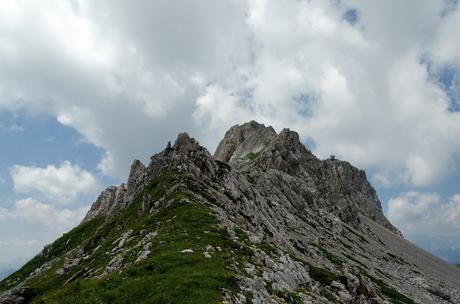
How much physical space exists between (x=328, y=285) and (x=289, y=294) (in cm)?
1979

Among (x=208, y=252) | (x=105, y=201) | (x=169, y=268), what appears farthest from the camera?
(x=105, y=201)

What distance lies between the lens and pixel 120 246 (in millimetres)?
45375

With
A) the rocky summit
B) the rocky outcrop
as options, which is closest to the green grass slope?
the rocky summit

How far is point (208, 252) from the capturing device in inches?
1268

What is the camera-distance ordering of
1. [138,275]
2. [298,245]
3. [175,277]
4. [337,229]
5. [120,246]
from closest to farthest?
[175,277], [138,275], [120,246], [298,245], [337,229]

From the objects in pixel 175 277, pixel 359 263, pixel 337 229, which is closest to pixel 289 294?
pixel 175 277

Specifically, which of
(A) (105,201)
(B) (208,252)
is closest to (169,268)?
(B) (208,252)

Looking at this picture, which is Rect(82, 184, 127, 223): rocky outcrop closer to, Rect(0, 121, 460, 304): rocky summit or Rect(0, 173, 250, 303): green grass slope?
Rect(0, 121, 460, 304): rocky summit

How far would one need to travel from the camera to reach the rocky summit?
25750mm

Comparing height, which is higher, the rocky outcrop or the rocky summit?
the rocky outcrop

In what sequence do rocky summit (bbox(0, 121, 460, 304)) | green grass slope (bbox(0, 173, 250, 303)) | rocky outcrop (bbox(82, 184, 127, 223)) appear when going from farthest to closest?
rocky outcrop (bbox(82, 184, 127, 223)) < rocky summit (bbox(0, 121, 460, 304)) < green grass slope (bbox(0, 173, 250, 303))

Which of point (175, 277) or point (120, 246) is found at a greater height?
point (120, 246)

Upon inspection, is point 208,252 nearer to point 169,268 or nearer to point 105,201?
point 169,268

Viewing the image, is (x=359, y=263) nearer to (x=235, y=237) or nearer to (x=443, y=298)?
(x=443, y=298)
